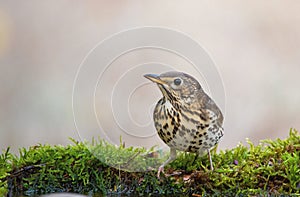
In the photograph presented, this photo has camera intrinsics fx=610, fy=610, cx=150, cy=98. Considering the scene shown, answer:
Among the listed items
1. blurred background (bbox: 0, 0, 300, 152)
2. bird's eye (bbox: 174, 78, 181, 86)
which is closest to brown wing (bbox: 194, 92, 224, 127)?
bird's eye (bbox: 174, 78, 181, 86)

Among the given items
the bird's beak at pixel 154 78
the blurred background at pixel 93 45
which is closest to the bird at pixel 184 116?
the bird's beak at pixel 154 78

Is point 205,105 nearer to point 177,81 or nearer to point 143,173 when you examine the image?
point 177,81

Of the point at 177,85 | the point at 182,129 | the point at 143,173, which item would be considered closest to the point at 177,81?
the point at 177,85

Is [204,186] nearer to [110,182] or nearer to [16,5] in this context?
[110,182]

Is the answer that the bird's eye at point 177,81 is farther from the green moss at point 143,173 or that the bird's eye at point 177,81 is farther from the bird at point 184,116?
the green moss at point 143,173

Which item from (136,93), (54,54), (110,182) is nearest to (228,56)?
(54,54)
